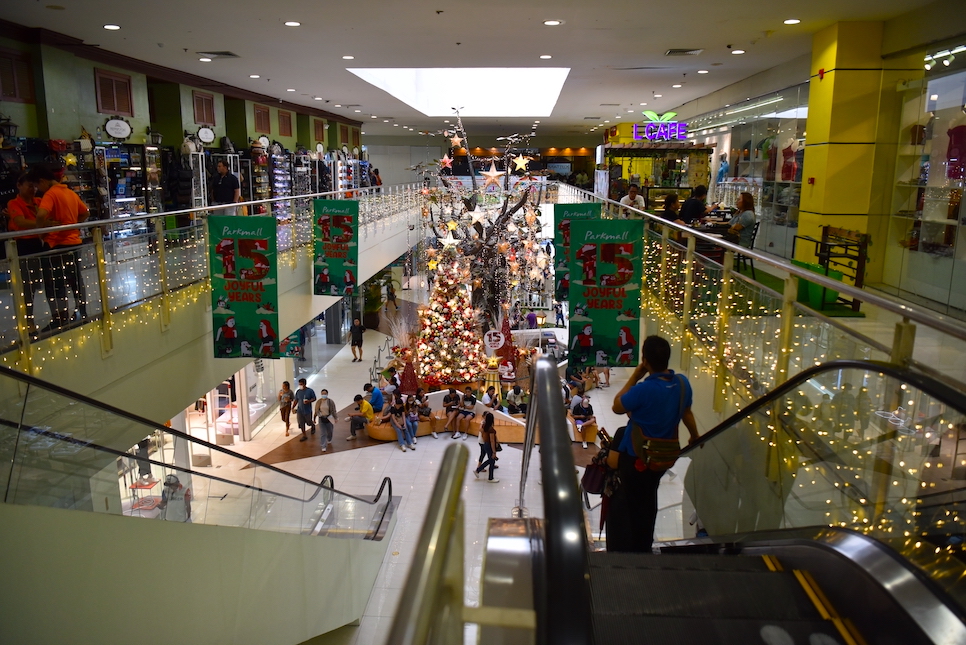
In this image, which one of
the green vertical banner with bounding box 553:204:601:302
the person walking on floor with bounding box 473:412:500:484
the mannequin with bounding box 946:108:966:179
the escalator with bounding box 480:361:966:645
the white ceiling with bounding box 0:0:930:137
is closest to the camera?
the escalator with bounding box 480:361:966:645

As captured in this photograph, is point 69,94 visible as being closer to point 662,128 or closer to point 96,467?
point 96,467

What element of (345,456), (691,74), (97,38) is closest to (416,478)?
(345,456)

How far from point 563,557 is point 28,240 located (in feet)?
19.7

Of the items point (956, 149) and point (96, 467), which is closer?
point (96, 467)

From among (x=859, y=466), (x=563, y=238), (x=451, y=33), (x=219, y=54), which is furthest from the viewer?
(x=219, y=54)

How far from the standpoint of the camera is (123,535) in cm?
408

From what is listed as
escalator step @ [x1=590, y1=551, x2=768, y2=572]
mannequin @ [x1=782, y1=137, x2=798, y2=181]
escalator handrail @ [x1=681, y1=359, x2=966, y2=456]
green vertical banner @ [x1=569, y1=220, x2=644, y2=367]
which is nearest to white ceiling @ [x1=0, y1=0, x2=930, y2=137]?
mannequin @ [x1=782, y1=137, x2=798, y2=181]

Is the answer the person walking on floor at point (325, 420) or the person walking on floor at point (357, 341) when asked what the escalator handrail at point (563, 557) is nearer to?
the person walking on floor at point (325, 420)

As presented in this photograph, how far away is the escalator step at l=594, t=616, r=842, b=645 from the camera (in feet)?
7.13

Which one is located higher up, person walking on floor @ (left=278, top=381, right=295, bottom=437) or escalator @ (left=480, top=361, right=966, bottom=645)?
escalator @ (left=480, top=361, right=966, bottom=645)

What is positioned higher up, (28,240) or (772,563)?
(28,240)

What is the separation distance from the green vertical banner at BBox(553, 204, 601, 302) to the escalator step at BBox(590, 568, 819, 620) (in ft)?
24.3

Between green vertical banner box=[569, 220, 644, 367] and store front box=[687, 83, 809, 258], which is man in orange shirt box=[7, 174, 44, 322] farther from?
store front box=[687, 83, 809, 258]

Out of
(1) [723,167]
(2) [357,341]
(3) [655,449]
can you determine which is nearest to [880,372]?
(3) [655,449]
